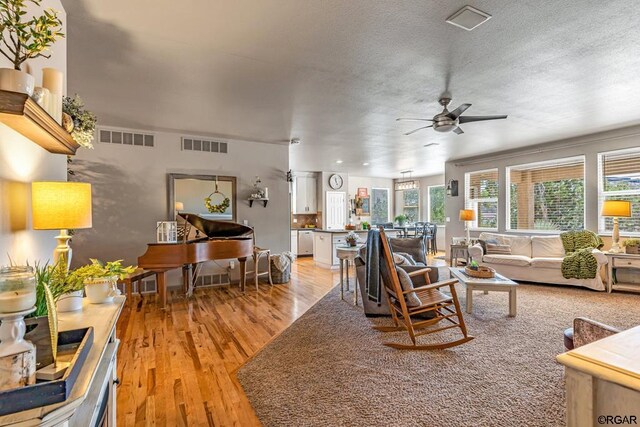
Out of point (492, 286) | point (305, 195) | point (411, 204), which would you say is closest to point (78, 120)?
point (492, 286)

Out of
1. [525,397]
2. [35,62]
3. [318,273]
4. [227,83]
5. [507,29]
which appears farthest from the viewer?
[318,273]

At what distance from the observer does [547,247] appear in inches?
219

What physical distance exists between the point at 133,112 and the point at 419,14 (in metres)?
3.72

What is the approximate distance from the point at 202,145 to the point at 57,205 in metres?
4.18

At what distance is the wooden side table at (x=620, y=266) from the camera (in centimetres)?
457

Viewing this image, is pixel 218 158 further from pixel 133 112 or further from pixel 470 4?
pixel 470 4

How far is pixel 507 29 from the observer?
2365mm

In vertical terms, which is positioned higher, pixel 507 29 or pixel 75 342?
pixel 507 29

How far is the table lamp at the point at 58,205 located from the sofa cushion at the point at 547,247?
6495 millimetres

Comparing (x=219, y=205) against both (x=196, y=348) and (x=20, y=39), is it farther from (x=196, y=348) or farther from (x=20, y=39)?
(x=20, y=39)

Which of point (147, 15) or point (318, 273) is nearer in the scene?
point (147, 15)

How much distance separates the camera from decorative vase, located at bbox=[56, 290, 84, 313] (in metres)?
1.31

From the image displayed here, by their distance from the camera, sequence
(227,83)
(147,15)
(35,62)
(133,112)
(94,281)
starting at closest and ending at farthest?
(94,281)
(35,62)
(147,15)
(227,83)
(133,112)

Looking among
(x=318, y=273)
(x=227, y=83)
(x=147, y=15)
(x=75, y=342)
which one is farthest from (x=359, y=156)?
(x=75, y=342)
